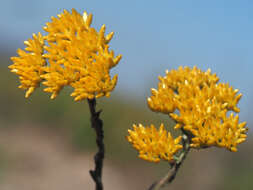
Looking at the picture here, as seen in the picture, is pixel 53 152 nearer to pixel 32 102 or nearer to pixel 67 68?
pixel 32 102

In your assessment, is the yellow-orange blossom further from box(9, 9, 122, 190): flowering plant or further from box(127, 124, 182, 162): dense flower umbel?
box(9, 9, 122, 190): flowering plant

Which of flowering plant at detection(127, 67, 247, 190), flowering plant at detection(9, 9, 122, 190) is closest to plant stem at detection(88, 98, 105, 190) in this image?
flowering plant at detection(9, 9, 122, 190)

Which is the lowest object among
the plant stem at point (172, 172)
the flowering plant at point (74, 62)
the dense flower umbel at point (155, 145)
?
the plant stem at point (172, 172)

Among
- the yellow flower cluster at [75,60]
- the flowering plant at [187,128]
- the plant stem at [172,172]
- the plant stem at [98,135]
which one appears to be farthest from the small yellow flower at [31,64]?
the plant stem at [172,172]

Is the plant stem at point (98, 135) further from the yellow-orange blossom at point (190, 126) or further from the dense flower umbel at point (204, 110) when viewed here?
the dense flower umbel at point (204, 110)

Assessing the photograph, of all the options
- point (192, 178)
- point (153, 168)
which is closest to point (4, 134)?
point (153, 168)

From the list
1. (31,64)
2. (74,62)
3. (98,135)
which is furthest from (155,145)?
(31,64)

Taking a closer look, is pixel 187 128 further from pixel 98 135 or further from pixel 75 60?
pixel 75 60
